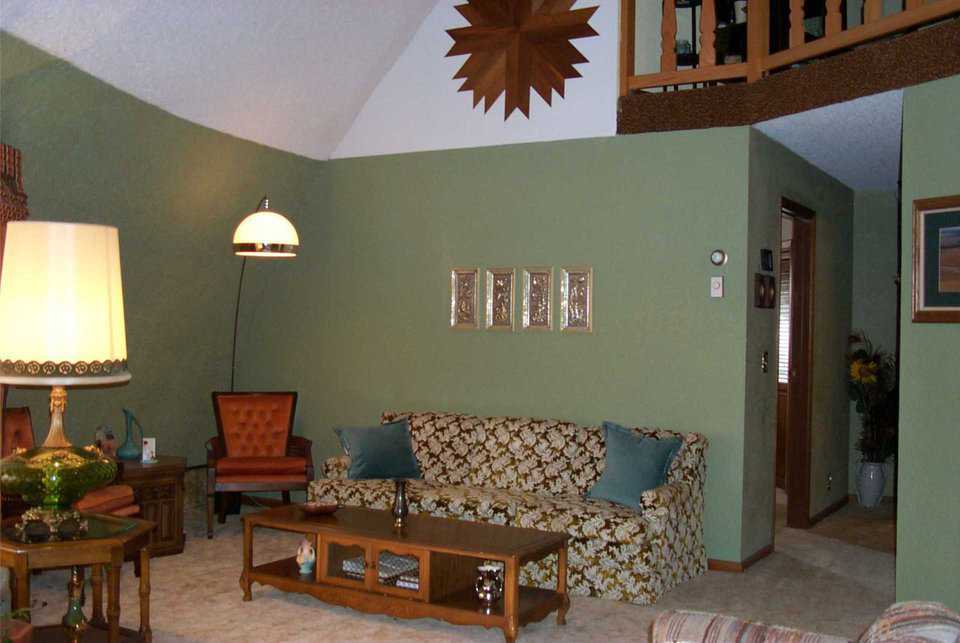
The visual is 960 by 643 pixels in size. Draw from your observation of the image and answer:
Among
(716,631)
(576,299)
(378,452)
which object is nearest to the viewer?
(716,631)

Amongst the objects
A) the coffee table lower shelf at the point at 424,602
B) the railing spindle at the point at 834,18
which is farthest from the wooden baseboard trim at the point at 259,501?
the railing spindle at the point at 834,18

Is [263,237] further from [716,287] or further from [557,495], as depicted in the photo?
[716,287]

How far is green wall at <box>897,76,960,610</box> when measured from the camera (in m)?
4.43

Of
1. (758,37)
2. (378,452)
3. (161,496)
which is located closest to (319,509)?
(378,452)

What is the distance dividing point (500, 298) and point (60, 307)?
363 cm

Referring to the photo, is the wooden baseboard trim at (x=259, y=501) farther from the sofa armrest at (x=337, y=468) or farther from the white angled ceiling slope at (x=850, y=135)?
the white angled ceiling slope at (x=850, y=135)

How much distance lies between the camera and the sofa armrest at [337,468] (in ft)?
19.4

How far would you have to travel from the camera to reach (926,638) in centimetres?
211

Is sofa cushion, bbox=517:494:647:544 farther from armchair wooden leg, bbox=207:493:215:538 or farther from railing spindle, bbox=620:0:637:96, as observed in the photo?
railing spindle, bbox=620:0:637:96

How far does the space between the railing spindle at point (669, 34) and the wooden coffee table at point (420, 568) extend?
2.83 meters

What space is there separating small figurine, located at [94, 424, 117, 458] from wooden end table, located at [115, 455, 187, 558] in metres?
0.16

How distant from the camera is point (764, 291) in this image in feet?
19.1

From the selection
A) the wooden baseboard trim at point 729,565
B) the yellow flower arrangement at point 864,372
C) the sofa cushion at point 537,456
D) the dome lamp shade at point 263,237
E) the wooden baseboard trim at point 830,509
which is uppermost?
the dome lamp shade at point 263,237

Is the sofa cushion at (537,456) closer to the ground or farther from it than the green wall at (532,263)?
closer to the ground
